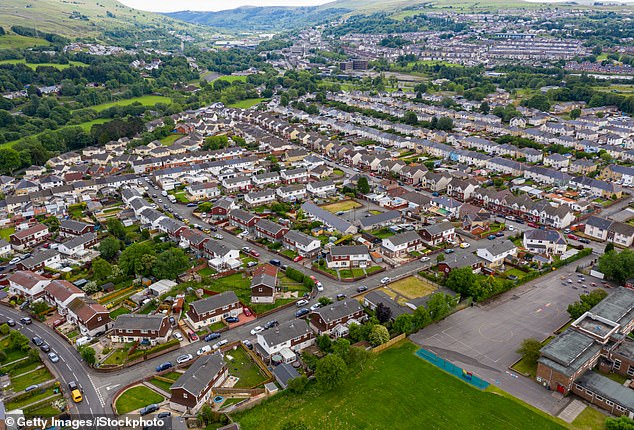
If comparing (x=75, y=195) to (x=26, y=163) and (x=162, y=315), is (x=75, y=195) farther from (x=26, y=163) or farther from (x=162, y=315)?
(x=162, y=315)

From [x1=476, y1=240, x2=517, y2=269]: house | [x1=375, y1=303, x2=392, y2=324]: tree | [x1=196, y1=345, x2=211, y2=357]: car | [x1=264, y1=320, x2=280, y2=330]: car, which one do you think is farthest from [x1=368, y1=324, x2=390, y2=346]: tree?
[x1=476, y1=240, x2=517, y2=269]: house

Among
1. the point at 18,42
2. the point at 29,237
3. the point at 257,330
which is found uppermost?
the point at 18,42

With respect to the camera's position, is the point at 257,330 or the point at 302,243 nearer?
the point at 257,330

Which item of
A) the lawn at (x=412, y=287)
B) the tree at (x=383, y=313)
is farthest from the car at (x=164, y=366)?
the lawn at (x=412, y=287)

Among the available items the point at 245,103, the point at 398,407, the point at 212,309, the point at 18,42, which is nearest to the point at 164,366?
the point at 212,309

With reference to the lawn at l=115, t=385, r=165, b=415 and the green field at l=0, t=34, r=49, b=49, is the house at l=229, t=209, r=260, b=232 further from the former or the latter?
the green field at l=0, t=34, r=49, b=49

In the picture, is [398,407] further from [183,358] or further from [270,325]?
[183,358]
